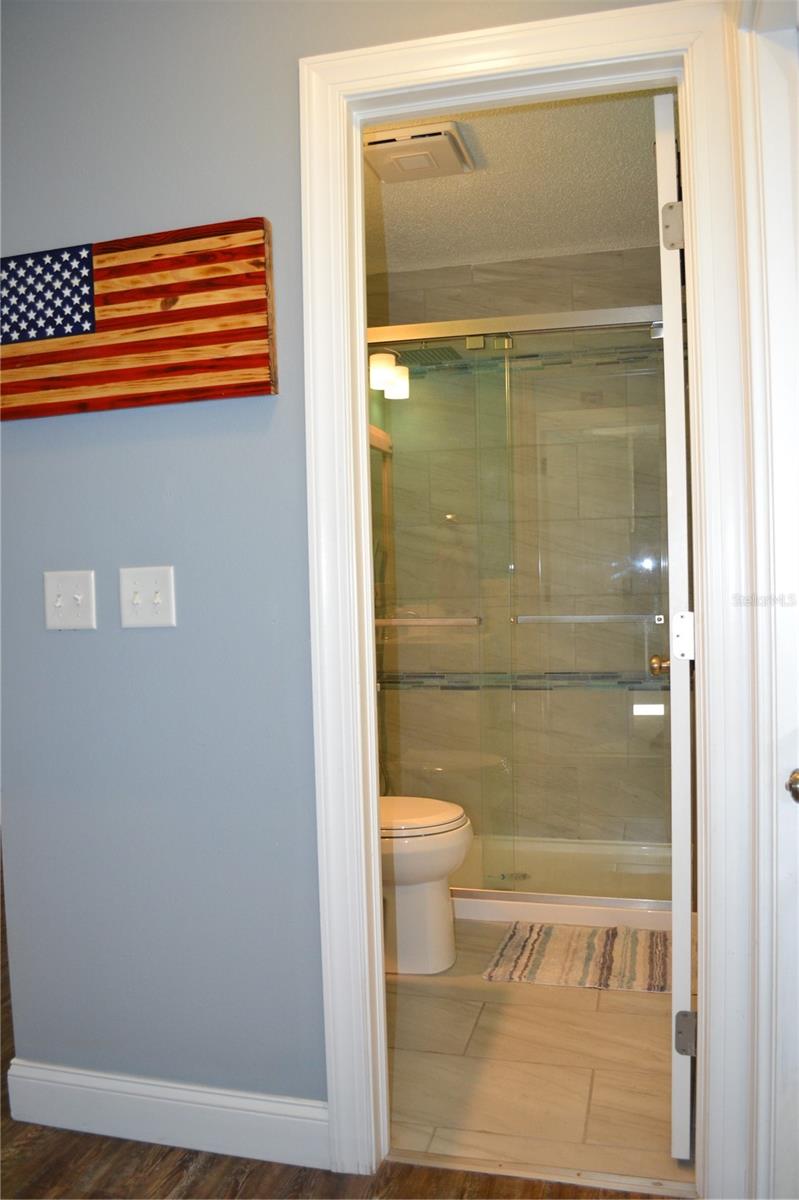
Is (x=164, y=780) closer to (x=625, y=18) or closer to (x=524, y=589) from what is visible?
(x=625, y=18)

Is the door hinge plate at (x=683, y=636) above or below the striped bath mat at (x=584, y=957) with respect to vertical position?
above

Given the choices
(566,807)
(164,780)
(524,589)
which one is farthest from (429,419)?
(164,780)

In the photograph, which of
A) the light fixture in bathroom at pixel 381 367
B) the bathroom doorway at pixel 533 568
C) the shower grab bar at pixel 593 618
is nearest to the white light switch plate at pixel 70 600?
the bathroom doorway at pixel 533 568

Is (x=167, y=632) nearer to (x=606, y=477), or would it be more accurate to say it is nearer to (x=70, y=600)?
(x=70, y=600)

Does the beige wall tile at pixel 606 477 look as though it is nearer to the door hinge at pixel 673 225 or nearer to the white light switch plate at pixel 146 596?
the door hinge at pixel 673 225

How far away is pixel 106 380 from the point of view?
1.99m

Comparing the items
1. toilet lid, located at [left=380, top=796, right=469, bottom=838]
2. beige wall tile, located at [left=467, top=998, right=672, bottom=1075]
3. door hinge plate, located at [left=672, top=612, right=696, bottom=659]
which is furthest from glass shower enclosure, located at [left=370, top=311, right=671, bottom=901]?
door hinge plate, located at [left=672, top=612, right=696, bottom=659]

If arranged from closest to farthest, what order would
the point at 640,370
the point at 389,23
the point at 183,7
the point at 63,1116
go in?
the point at 389,23 → the point at 183,7 → the point at 63,1116 → the point at 640,370

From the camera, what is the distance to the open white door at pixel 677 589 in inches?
71.1

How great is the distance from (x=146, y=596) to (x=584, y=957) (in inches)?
74.0

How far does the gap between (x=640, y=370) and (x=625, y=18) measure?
77.4 inches

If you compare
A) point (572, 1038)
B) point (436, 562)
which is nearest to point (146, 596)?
point (572, 1038)

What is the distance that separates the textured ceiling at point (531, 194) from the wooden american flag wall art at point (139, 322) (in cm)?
96

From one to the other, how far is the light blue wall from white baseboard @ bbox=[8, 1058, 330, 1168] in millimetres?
35
